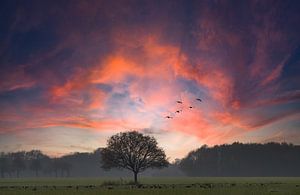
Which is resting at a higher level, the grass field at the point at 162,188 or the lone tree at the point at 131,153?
the lone tree at the point at 131,153

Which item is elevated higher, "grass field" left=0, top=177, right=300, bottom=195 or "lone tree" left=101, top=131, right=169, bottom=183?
"lone tree" left=101, top=131, right=169, bottom=183

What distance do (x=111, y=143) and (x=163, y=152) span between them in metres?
11.3

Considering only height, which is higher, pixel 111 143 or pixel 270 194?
pixel 111 143

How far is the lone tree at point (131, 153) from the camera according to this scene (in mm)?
91312

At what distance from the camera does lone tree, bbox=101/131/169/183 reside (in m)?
91.3

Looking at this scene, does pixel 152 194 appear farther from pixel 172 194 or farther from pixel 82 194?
pixel 82 194

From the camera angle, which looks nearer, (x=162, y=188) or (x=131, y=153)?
(x=162, y=188)

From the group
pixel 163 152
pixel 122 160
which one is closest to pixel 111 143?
pixel 122 160

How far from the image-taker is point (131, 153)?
300 feet

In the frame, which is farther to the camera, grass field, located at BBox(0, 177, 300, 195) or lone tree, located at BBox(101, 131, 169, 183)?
lone tree, located at BBox(101, 131, 169, 183)

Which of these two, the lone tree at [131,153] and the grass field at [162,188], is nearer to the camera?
the grass field at [162,188]

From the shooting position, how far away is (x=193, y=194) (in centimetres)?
4306

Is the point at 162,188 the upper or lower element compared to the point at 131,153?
lower

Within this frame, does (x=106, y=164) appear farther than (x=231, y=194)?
Yes
